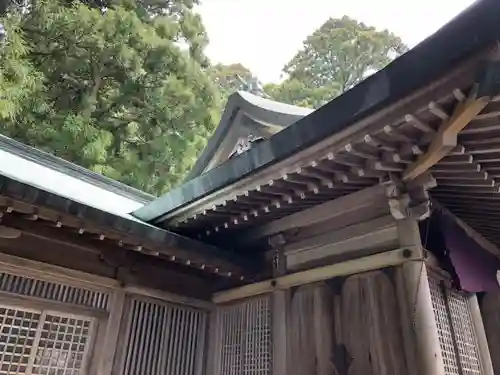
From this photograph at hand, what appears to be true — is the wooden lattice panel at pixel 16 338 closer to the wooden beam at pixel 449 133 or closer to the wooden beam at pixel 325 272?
the wooden beam at pixel 325 272

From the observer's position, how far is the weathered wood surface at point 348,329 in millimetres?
3469

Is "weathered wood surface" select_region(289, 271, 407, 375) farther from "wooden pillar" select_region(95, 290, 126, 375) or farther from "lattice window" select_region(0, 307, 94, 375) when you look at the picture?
"lattice window" select_region(0, 307, 94, 375)

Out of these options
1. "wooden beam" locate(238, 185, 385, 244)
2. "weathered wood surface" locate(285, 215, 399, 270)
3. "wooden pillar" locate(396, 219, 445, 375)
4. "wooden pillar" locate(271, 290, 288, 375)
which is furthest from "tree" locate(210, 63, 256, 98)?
"wooden pillar" locate(396, 219, 445, 375)

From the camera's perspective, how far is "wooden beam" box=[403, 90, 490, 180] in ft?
7.86

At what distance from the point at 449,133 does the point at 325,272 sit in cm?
192

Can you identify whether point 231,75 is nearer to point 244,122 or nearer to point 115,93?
point 115,93

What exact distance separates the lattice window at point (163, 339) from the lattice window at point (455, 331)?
8.81ft

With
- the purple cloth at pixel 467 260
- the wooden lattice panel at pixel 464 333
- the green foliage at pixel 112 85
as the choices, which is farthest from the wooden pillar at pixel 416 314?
the green foliage at pixel 112 85

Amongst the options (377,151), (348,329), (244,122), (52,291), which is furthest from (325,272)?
(244,122)

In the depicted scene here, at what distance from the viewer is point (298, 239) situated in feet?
14.8

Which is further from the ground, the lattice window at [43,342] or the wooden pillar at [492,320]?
the wooden pillar at [492,320]

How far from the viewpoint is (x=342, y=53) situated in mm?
19734

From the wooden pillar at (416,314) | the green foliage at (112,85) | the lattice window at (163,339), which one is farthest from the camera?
the green foliage at (112,85)

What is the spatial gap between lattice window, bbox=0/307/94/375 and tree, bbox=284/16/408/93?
1706 cm
